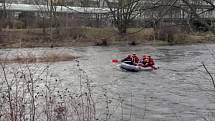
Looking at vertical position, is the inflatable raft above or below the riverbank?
below

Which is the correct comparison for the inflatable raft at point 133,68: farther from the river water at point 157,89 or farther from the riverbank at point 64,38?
the riverbank at point 64,38

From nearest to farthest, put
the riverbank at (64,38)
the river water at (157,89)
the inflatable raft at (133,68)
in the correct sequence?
the river water at (157,89) < the inflatable raft at (133,68) < the riverbank at (64,38)

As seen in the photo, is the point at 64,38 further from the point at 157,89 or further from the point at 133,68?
the point at 157,89

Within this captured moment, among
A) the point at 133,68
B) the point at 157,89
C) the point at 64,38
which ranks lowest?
the point at 157,89

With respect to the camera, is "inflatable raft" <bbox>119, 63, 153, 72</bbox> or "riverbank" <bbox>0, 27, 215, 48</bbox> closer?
"inflatable raft" <bbox>119, 63, 153, 72</bbox>

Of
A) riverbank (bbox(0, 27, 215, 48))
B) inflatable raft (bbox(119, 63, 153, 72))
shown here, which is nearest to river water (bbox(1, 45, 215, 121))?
inflatable raft (bbox(119, 63, 153, 72))

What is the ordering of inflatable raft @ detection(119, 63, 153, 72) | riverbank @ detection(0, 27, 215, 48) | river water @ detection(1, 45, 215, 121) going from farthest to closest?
riverbank @ detection(0, 27, 215, 48), inflatable raft @ detection(119, 63, 153, 72), river water @ detection(1, 45, 215, 121)

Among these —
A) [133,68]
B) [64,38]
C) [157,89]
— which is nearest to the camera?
[157,89]

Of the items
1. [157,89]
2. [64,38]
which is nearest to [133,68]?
[157,89]

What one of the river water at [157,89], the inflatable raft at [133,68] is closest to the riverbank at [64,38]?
the river water at [157,89]

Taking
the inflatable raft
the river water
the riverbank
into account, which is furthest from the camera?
the riverbank

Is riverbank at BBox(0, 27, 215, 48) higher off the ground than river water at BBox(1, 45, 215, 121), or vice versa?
riverbank at BBox(0, 27, 215, 48)

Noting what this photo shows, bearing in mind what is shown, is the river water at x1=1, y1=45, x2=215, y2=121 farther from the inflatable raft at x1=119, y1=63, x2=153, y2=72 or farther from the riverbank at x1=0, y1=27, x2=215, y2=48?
the riverbank at x1=0, y1=27, x2=215, y2=48

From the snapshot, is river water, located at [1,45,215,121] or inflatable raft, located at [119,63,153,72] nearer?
river water, located at [1,45,215,121]
